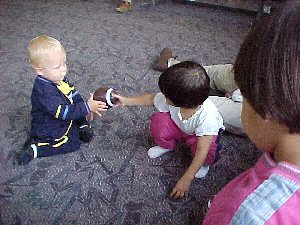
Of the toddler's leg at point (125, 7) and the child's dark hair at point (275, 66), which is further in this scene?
the toddler's leg at point (125, 7)

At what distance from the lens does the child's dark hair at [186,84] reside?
45.7 inches

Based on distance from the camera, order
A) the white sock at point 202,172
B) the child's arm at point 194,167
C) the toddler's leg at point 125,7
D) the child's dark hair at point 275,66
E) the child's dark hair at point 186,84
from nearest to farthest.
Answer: the child's dark hair at point 275,66 < the child's dark hair at point 186,84 < the child's arm at point 194,167 < the white sock at point 202,172 < the toddler's leg at point 125,7

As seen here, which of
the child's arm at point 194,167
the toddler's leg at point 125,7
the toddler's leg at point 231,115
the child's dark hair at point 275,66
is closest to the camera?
the child's dark hair at point 275,66

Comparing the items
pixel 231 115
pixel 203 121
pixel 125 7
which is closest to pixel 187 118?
pixel 203 121

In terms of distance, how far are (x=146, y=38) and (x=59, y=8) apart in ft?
3.54

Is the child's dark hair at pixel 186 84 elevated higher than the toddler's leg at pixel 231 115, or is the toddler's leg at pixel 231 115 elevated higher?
the child's dark hair at pixel 186 84

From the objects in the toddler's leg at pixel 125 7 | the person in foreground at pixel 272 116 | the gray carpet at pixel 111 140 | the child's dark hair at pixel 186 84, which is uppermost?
the person in foreground at pixel 272 116

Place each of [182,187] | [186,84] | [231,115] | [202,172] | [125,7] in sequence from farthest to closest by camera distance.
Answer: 1. [125,7]
2. [231,115]
3. [202,172]
4. [182,187]
5. [186,84]

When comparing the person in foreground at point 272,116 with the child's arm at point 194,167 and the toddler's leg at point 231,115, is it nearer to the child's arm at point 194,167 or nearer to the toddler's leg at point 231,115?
the child's arm at point 194,167

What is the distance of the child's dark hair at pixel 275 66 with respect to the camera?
48cm

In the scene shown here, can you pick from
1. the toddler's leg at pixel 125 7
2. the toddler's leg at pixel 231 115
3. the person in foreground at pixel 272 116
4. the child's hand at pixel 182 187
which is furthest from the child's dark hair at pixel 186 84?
the toddler's leg at pixel 125 7

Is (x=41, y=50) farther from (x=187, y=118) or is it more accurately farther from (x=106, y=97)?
(x=187, y=118)

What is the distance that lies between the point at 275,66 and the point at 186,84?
0.68 metres

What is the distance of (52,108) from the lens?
1352 mm
